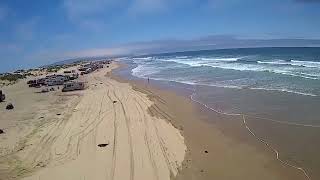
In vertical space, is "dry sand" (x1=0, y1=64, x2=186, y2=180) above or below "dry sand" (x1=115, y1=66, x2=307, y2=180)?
above

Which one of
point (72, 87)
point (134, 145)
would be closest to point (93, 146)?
point (134, 145)

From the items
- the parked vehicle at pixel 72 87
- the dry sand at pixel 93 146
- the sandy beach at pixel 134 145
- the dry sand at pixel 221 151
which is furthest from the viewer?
the parked vehicle at pixel 72 87

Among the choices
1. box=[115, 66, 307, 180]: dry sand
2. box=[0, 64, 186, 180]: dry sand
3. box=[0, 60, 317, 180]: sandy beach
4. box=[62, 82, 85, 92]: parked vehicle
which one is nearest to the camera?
box=[115, 66, 307, 180]: dry sand

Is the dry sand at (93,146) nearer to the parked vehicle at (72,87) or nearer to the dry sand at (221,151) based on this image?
the dry sand at (221,151)

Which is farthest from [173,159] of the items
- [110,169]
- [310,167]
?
[310,167]

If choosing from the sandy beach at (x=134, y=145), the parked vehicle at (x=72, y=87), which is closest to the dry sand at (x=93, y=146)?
the sandy beach at (x=134, y=145)

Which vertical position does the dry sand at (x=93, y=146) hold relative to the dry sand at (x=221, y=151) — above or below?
above

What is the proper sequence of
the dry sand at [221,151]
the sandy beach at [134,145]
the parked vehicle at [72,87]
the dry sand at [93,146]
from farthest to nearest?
the parked vehicle at [72,87] < the dry sand at [93,146] < the sandy beach at [134,145] < the dry sand at [221,151]

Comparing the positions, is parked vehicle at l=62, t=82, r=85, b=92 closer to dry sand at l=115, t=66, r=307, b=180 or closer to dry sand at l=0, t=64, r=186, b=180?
dry sand at l=0, t=64, r=186, b=180

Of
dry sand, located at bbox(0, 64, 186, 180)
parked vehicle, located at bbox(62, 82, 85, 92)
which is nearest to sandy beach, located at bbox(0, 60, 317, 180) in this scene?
dry sand, located at bbox(0, 64, 186, 180)

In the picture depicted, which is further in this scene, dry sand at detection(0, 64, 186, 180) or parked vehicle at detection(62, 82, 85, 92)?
parked vehicle at detection(62, 82, 85, 92)
